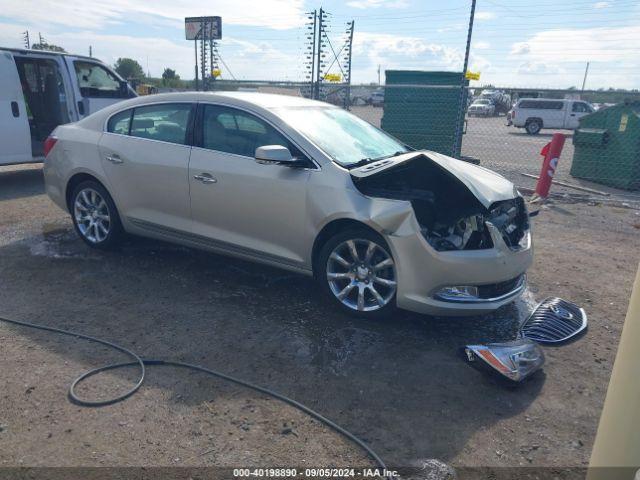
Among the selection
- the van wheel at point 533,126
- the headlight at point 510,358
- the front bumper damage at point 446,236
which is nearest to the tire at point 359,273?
the front bumper damage at point 446,236

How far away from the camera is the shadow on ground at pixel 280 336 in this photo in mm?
2988

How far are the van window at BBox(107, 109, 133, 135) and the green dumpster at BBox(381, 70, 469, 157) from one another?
6.28 m

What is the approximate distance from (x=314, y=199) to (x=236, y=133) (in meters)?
1.03

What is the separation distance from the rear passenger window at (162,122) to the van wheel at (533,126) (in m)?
25.1

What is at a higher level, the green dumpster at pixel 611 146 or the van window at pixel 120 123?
the van window at pixel 120 123

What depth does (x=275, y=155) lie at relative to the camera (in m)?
3.98

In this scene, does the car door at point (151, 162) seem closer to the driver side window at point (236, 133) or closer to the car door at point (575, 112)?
the driver side window at point (236, 133)

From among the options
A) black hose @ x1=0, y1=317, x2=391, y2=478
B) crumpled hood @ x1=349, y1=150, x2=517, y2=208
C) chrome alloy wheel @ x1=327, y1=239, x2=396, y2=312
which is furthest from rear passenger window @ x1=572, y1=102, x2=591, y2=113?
black hose @ x1=0, y1=317, x2=391, y2=478

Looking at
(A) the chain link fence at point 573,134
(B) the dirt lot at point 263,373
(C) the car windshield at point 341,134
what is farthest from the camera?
(A) the chain link fence at point 573,134

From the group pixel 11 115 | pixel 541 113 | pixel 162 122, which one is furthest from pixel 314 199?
pixel 541 113

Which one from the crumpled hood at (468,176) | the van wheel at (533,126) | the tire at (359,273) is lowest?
the van wheel at (533,126)

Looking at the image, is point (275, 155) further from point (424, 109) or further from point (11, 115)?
point (424, 109)

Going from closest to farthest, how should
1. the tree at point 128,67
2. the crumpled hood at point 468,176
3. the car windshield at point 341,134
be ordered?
the crumpled hood at point 468,176 → the car windshield at point 341,134 → the tree at point 128,67

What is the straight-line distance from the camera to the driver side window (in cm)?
434
